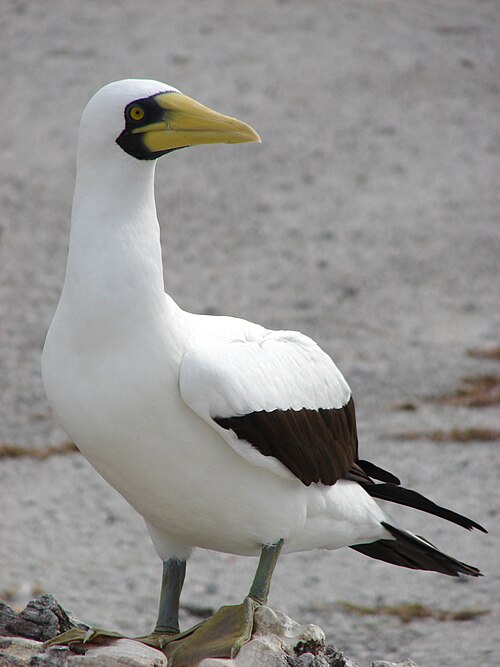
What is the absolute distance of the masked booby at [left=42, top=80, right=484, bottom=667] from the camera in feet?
15.3

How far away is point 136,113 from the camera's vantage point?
15.7 ft

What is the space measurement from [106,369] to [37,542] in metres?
5.68

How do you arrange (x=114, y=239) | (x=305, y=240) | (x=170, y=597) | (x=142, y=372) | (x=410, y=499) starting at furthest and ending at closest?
(x=305, y=240), (x=410, y=499), (x=170, y=597), (x=114, y=239), (x=142, y=372)

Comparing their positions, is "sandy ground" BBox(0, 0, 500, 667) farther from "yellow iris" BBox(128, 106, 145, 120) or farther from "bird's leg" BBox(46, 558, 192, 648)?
"yellow iris" BBox(128, 106, 145, 120)

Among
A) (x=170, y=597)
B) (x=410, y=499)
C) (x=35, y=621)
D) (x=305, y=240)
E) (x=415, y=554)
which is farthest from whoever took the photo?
(x=305, y=240)

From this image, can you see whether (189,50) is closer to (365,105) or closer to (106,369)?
(365,105)

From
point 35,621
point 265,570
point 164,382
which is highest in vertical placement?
point 164,382

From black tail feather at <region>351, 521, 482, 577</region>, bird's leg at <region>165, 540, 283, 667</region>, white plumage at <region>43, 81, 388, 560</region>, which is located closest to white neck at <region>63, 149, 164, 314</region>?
white plumage at <region>43, 81, 388, 560</region>

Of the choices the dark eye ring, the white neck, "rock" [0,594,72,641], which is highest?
the dark eye ring

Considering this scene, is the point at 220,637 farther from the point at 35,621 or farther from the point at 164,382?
the point at 164,382

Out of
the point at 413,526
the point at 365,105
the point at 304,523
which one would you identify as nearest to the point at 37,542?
the point at 413,526

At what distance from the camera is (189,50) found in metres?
19.5

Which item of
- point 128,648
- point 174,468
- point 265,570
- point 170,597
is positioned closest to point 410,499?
point 265,570

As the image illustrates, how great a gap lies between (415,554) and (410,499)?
328 millimetres
